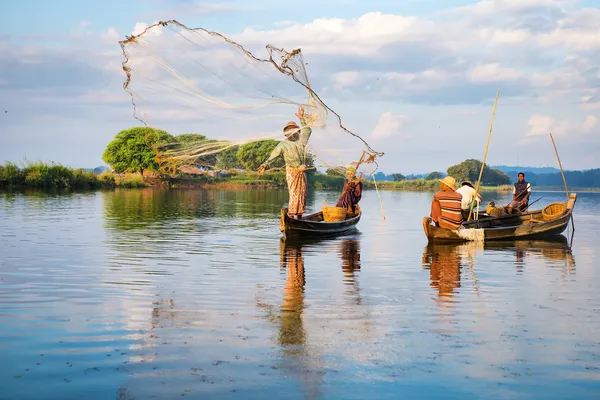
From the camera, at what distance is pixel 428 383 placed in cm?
549

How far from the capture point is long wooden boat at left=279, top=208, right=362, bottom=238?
17.0m

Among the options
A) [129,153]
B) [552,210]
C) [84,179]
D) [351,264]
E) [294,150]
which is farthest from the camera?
[129,153]

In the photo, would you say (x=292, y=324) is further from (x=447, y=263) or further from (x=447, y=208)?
(x=447, y=208)

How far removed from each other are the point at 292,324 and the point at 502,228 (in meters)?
11.5

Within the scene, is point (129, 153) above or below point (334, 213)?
above

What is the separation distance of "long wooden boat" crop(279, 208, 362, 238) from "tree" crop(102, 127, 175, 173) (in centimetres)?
5379

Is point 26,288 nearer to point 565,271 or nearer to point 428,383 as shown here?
point 428,383

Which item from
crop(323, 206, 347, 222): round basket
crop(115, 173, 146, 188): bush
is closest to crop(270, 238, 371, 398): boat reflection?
crop(323, 206, 347, 222): round basket

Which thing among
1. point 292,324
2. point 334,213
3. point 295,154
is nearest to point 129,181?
point 334,213

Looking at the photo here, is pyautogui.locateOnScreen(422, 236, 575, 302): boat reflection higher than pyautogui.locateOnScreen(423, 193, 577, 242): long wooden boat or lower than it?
lower

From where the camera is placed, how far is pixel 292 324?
7406 millimetres

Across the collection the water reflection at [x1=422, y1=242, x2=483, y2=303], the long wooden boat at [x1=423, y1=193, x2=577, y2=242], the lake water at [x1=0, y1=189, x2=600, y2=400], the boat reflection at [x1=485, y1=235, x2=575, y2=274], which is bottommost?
the boat reflection at [x1=485, y1=235, x2=575, y2=274]

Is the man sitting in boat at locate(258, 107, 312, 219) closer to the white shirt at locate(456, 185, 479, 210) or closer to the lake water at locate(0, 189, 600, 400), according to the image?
the lake water at locate(0, 189, 600, 400)

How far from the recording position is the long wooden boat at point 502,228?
16.9 m
